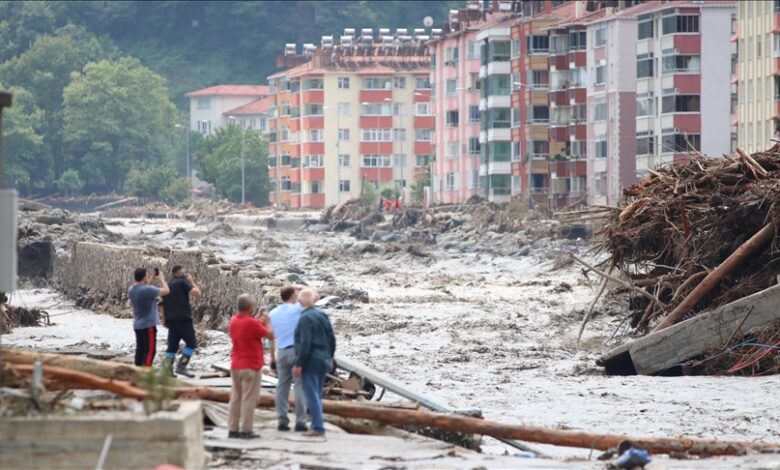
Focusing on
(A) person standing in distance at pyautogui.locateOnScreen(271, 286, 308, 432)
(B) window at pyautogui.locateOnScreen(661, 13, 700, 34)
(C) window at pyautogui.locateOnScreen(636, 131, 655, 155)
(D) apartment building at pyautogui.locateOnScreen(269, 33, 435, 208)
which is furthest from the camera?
(D) apartment building at pyautogui.locateOnScreen(269, 33, 435, 208)

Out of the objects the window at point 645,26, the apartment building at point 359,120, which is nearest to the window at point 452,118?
the apartment building at point 359,120

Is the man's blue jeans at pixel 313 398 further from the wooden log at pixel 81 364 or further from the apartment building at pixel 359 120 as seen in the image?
the apartment building at pixel 359 120

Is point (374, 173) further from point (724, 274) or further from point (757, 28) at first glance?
point (724, 274)

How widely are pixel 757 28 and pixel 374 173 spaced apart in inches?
3097

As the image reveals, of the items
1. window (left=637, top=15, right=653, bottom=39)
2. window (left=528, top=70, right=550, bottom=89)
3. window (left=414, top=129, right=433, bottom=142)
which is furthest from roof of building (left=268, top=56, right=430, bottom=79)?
window (left=637, top=15, right=653, bottom=39)

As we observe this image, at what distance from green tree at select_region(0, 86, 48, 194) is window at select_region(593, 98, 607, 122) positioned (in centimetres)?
8431

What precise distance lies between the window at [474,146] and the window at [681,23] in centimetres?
3407

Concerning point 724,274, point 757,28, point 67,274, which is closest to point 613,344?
point 724,274

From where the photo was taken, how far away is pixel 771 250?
30.2m

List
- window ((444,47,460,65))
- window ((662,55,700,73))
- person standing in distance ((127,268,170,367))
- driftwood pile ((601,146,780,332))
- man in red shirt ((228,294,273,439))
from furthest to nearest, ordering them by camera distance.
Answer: window ((444,47,460,65))
window ((662,55,700,73))
driftwood pile ((601,146,780,332))
person standing in distance ((127,268,170,367))
man in red shirt ((228,294,273,439))

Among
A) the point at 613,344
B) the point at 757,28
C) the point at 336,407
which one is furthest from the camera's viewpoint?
the point at 757,28

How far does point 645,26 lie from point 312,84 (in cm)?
7053

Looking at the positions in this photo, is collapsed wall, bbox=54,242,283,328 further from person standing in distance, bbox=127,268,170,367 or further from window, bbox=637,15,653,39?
window, bbox=637,15,653,39

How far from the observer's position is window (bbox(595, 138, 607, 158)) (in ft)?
357
